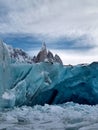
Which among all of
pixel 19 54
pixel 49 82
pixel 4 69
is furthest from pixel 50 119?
pixel 19 54

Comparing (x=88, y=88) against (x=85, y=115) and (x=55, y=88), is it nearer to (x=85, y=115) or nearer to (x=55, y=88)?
(x=55, y=88)

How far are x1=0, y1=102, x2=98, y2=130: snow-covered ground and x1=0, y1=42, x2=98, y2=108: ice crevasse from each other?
2077mm

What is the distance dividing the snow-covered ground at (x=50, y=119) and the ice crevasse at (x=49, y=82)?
2077 millimetres

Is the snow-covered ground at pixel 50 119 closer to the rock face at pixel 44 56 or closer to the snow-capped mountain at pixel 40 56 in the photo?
the snow-capped mountain at pixel 40 56

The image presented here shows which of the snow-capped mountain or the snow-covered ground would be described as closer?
the snow-covered ground

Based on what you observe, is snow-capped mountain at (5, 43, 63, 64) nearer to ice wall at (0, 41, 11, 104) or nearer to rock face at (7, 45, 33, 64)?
rock face at (7, 45, 33, 64)

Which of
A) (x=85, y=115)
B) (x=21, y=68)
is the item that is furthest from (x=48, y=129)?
(x=21, y=68)

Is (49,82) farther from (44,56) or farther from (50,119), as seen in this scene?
(44,56)

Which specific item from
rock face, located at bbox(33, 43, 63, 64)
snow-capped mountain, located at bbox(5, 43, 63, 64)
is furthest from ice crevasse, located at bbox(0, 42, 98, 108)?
rock face, located at bbox(33, 43, 63, 64)

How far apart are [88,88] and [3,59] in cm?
573

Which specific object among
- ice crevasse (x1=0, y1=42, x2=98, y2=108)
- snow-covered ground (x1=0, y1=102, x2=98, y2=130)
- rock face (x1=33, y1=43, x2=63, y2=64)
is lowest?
snow-covered ground (x1=0, y1=102, x2=98, y2=130)

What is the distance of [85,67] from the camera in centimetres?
2022

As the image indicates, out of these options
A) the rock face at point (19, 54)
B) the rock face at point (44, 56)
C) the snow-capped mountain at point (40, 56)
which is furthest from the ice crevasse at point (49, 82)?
the rock face at point (19, 54)

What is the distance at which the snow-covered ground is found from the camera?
11.9 m
